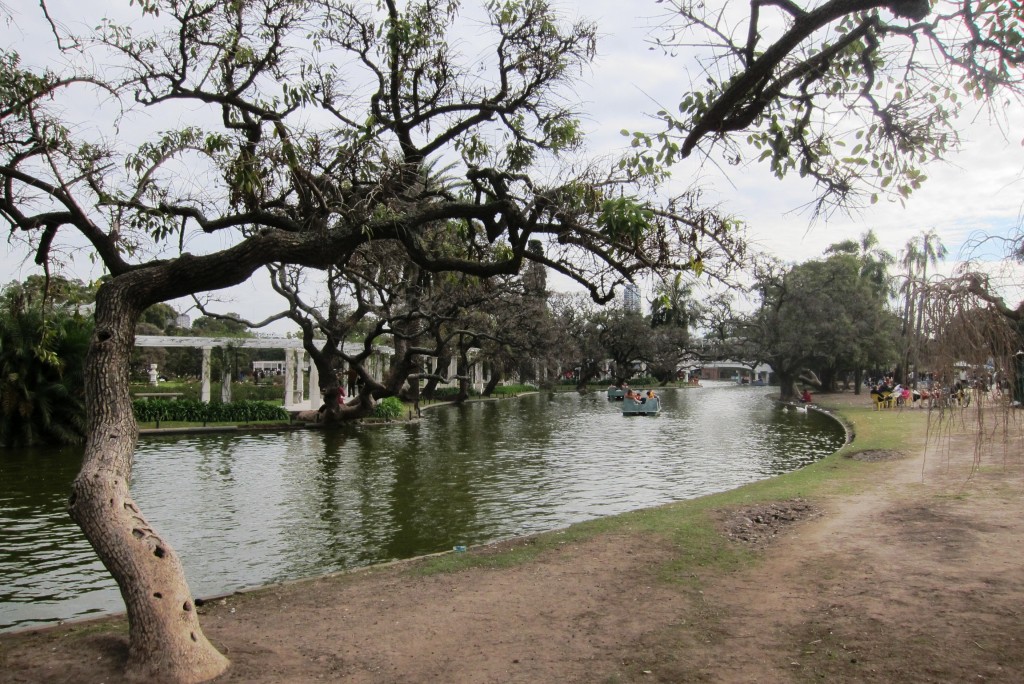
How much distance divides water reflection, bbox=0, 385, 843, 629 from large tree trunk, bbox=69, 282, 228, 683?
3353 mm

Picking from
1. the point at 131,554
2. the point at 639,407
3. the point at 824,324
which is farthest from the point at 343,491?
the point at 824,324

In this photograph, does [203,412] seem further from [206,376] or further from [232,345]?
[206,376]

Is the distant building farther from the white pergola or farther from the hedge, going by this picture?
the white pergola

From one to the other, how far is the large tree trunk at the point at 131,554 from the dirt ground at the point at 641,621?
1.00 ft

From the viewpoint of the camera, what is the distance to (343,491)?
1399 cm

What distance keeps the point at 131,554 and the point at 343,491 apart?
9.56 metres

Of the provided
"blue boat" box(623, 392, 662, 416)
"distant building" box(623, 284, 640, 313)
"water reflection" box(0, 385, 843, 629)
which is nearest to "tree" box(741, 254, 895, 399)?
"distant building" box(623, 284, 640, 313)

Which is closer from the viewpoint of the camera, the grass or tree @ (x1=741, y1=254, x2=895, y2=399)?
the grass

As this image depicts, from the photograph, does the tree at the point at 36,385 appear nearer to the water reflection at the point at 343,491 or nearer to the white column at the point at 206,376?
the water reflection at the point at 343,491

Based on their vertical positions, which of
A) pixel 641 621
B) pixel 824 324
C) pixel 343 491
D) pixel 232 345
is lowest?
pixel 343 491

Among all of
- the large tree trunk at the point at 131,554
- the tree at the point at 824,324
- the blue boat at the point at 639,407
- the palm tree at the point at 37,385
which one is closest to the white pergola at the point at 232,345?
the palm tree at the point at 37,385

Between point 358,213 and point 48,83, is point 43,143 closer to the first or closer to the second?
point 48,83

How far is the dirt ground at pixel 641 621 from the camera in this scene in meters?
4.73

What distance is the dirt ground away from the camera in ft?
15.5
